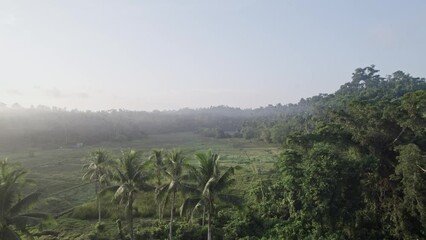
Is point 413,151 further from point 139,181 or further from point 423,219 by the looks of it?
point 139,181

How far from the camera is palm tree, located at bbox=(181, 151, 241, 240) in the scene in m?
22.2

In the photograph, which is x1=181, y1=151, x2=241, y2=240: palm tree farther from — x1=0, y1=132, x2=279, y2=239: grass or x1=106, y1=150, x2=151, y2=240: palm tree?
x1=106, y1=150, x2=151, y2=240: palm tree

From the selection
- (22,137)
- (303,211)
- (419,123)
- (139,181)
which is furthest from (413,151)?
(22,137)

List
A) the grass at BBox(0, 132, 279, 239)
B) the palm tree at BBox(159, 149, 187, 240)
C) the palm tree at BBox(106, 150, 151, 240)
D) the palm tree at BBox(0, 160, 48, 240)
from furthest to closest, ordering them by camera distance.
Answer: the grass at BBox(0, 132, 279, 239) < the palm tree at BBox(159, 149, 187, 240) < the palm tree at BBox(106, 150, 151, 240) < the palm tree at BBox(0, 160, 48, 240)

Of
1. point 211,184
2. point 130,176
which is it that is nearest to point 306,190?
point 211,184

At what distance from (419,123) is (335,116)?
7.96m

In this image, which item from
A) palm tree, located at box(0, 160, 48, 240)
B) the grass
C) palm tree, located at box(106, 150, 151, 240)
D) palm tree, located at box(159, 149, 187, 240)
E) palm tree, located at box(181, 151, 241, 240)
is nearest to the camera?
palm tree, located at box(0, 160, 48, 240)

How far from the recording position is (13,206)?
1798 centimetres

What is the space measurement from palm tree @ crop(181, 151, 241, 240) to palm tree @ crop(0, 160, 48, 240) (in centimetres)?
833

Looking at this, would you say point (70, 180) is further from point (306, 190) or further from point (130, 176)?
point (306, 190)

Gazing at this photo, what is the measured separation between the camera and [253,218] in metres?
30.0

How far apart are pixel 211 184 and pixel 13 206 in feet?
32.8

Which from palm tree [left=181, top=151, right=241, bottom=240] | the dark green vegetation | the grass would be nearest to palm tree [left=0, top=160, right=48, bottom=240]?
the grass

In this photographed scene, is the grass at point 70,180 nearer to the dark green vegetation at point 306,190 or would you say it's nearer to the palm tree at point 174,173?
the dark green vegetation at point 306,190
